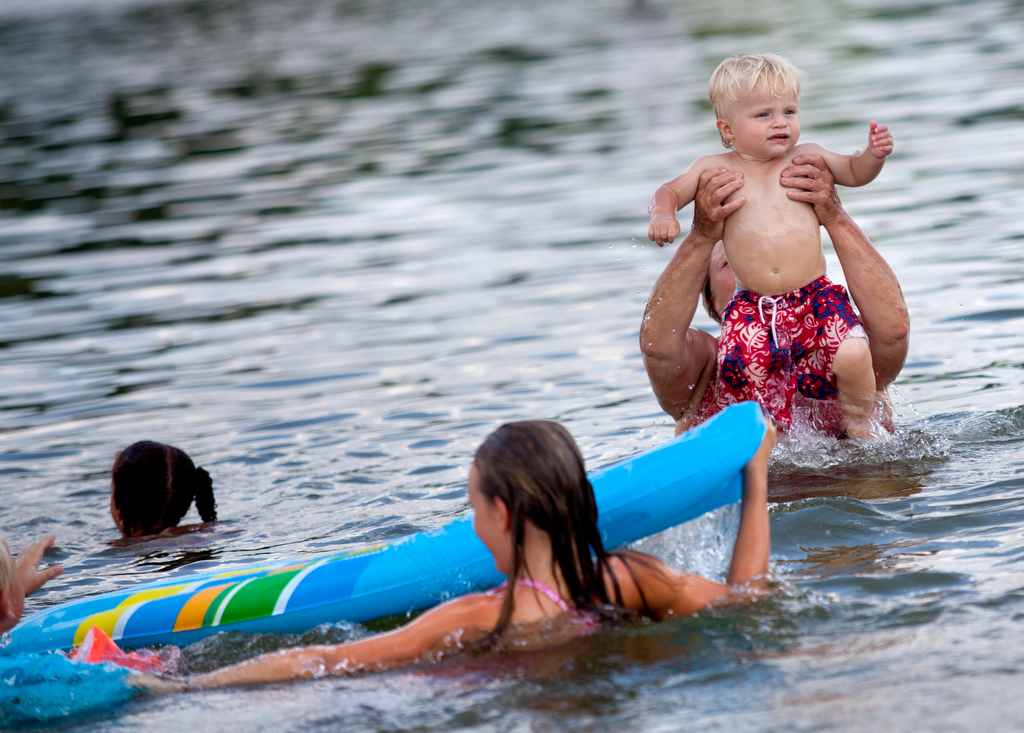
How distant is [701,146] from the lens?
47.1 ft

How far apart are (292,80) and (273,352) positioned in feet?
54.4

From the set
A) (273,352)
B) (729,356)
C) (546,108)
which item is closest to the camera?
(729,356)

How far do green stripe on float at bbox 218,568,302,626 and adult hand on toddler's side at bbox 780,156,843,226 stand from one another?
98.4 inches

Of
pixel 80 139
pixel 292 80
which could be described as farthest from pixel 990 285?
pixel 292 80

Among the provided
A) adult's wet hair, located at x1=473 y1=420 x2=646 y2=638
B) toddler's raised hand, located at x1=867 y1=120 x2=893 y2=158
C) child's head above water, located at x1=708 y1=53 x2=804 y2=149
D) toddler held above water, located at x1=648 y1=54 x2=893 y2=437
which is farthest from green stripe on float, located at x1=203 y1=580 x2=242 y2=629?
toddler's raised hand, located at x1=867 y1=120 x2=893 y2=158

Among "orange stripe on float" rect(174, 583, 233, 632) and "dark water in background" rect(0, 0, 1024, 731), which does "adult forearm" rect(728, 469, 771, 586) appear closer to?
"dark water in background" rect(0, 0, 1024, 731)

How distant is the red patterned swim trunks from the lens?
5.17 meters

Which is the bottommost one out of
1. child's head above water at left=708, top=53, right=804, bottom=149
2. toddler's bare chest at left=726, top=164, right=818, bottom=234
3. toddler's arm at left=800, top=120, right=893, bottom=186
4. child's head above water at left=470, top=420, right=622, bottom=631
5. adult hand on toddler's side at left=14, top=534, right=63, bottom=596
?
adult hand on toddler's side at left=14, top=534, right=63, bottom=596

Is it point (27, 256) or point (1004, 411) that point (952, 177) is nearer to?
point (1004, 411)

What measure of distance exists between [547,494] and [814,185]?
2.21 metres

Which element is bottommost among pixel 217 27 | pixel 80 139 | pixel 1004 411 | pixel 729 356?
pixel 1004 411

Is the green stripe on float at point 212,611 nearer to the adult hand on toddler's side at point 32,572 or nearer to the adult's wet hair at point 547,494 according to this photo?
the adult hand on toddler's side at point 32,572

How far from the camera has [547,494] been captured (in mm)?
3613

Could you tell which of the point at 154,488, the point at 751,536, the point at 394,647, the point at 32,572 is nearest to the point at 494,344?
the point at 154,488
